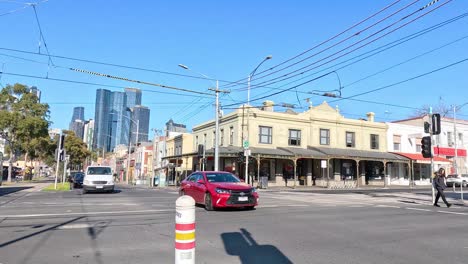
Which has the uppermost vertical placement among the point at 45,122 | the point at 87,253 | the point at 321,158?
the point at 45,122

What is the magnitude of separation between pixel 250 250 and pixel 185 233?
10.4 ft

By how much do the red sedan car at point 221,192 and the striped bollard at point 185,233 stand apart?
362 inches

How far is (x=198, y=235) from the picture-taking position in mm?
8562

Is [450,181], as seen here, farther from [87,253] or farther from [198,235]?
[87,253]

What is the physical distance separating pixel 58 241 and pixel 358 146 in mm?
39071

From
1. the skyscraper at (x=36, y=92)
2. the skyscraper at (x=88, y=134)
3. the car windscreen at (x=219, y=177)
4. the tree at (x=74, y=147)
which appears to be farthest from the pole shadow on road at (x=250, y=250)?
the skyscraper at (x=88, y=134)

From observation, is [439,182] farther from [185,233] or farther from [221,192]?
[185,233]

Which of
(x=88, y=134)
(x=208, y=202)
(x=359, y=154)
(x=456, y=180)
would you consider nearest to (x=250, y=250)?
(x=208, y=202)

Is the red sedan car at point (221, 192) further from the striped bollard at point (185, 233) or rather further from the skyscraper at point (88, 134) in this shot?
the skyscraper at point (88, 134)

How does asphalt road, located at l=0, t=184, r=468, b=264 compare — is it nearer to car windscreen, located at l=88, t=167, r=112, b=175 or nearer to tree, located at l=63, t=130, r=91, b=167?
car windscreen, located at l=88, t=167, r=112, b=175

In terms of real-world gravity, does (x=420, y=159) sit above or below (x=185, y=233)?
above

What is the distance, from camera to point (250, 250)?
23.2 ft

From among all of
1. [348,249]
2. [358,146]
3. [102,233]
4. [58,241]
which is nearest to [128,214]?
[102,233]

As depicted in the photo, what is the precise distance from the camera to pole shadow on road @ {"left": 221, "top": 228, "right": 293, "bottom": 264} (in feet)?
20.8
